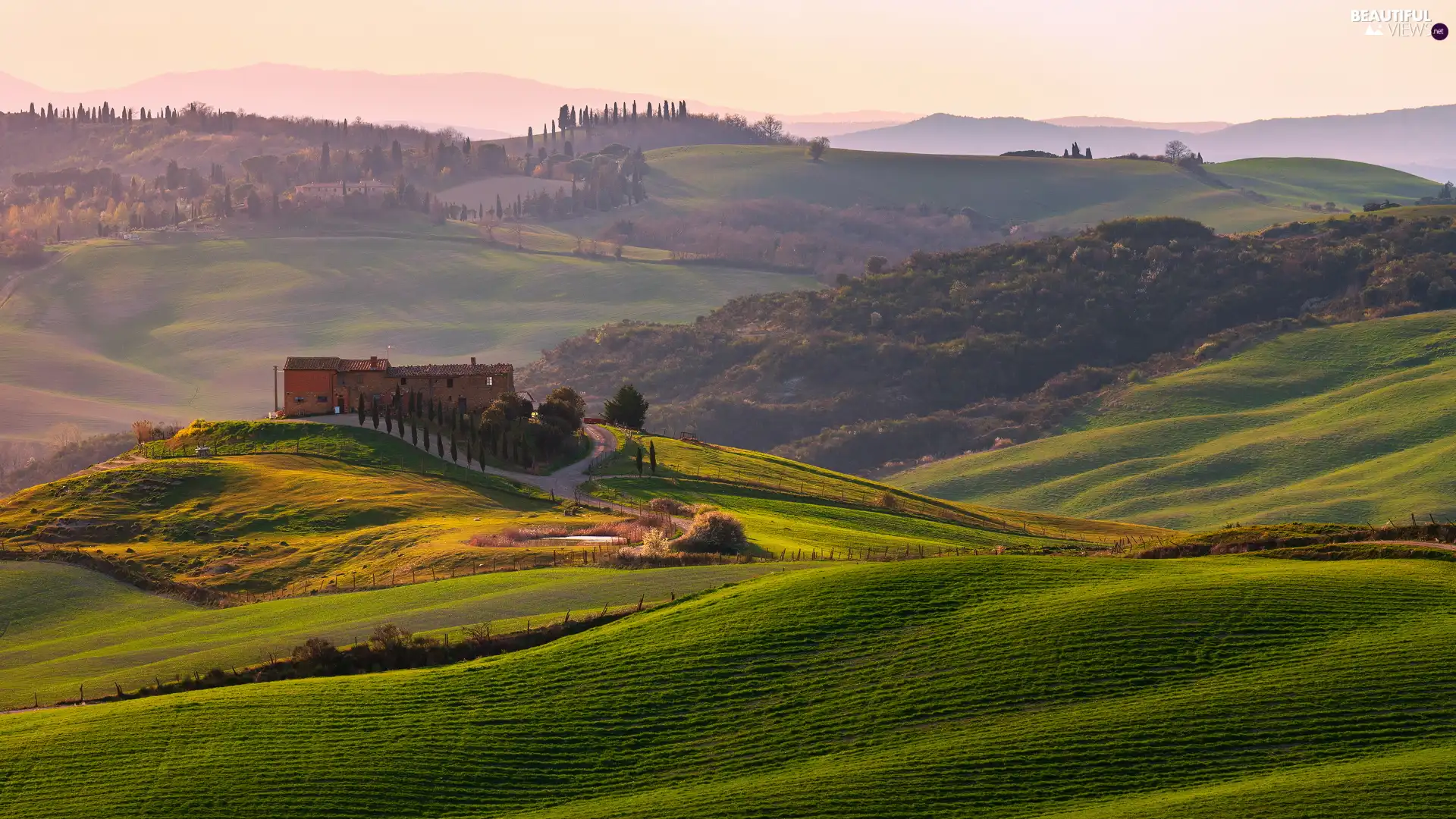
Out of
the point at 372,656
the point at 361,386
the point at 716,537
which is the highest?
the point at 361,386

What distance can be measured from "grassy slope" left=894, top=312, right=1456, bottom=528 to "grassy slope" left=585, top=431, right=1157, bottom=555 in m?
30.5

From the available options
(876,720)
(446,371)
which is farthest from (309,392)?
(876,720)

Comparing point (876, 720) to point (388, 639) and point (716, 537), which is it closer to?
point (388, 639)

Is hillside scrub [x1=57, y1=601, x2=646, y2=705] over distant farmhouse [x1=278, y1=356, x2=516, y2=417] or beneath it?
beneath

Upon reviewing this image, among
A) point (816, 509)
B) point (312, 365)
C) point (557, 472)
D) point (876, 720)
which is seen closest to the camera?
point (876, 720)

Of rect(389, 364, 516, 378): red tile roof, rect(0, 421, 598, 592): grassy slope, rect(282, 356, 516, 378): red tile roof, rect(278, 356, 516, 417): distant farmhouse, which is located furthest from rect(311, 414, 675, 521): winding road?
rect(389, 364, 516, 378): red tile roof

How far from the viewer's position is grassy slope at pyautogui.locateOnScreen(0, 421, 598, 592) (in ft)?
219

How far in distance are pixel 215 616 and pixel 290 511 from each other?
684 inches

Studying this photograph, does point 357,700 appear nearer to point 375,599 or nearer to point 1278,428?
point 375,599

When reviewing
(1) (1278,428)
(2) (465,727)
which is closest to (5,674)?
(2) (465,727)

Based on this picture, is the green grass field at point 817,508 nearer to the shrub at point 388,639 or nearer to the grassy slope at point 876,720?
the shrub at point 388,639

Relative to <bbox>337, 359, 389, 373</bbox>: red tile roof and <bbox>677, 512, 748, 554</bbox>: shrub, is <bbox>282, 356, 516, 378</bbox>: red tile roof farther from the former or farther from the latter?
<bbox>677, 512, 748, 554</bbox>: shrub

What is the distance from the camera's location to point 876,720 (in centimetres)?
3941

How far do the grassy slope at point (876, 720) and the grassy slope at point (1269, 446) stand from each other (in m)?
82.7
